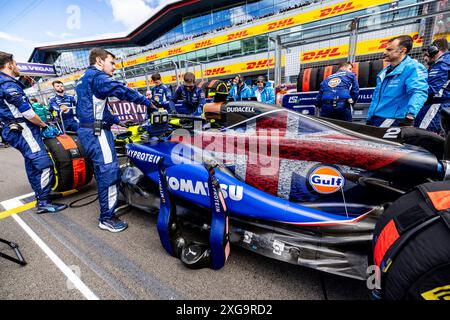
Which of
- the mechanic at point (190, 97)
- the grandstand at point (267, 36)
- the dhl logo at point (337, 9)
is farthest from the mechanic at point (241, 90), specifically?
the dhl logo at point (337, 9)

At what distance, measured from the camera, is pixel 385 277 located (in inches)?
38.1

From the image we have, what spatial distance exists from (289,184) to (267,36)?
5.49 metres

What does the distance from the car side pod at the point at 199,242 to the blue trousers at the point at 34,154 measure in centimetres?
196

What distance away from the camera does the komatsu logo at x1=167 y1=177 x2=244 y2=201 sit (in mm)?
1604

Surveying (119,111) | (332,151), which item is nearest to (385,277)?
(332,151)

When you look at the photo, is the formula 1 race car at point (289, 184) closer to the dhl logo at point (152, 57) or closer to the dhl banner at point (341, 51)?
the dhl banner at point (341, 51)

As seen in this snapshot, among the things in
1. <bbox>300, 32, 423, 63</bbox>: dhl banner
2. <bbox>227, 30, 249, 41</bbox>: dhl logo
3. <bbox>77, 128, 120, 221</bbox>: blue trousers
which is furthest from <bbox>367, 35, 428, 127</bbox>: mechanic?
<bbox>227, 30, 249, 41</bbox>: dhl logo

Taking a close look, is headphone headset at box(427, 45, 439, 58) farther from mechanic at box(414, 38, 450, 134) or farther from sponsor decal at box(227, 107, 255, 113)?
sponsor decal at box(227, 107, 255, 113)

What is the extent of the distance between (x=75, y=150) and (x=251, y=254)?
2.76 meters

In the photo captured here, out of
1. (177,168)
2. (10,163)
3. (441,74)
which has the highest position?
(441,74)

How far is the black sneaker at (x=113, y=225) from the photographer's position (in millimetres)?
2295

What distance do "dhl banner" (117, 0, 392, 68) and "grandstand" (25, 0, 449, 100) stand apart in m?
0.06

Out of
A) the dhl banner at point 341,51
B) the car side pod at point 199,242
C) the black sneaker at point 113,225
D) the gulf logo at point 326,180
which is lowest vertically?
the black sneaker at point 113,225

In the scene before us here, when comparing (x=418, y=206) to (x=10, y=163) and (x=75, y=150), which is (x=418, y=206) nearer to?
(x=75, y=150)
